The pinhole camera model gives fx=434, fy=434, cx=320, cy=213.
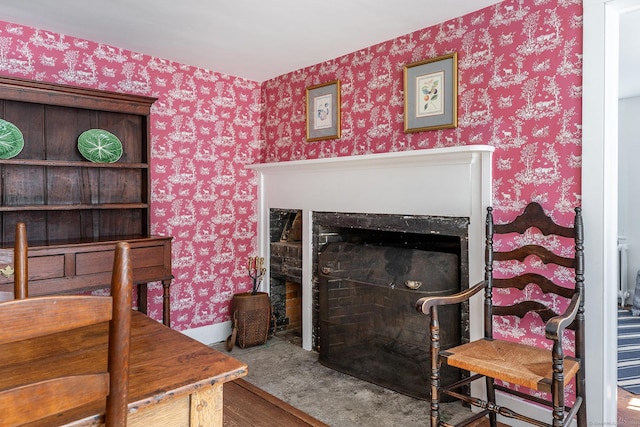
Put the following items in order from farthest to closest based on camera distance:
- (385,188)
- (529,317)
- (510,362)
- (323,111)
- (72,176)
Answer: (323,111) → (72,176) → (385,188) → (529,317) → (510,362)

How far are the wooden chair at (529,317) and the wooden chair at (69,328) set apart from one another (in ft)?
4.81

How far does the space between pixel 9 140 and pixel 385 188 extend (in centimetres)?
246

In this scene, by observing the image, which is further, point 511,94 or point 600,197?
point 511,94

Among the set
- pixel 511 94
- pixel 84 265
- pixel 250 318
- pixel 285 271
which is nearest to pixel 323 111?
pixel 285 271

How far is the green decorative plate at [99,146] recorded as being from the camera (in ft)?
10.1

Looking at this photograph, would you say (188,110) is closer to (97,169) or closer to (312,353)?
(97,169)

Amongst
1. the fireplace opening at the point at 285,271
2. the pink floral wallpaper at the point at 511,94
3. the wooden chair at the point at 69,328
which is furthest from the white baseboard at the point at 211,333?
the wooden chair at the point at 69,328

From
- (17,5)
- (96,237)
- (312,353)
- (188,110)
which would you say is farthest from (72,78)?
(312,353)

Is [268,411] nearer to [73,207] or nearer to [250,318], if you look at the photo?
[250,318]

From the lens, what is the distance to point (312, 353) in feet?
11.6

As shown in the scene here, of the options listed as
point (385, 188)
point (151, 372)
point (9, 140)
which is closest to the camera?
point (151, 372)

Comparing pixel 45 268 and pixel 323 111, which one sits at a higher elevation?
pixel 323 111

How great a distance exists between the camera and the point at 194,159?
12.3 ft

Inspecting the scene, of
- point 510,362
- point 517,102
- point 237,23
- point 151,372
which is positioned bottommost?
point 510,362
